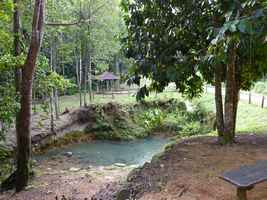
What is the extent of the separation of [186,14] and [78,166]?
825 cm

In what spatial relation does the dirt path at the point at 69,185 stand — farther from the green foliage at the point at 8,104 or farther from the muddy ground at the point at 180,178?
the green foliage at the point at 8,104

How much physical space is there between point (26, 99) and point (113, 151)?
9579 millimetres

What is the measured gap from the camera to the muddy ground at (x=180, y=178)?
230 inches

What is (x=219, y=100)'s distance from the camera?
9.07 meters

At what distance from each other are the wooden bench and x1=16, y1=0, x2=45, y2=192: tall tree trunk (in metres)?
6.08

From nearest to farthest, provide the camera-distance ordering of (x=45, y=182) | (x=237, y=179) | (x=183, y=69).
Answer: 1. (x=237, y=179)
2. (x=183, y=69)
3. (x=45, y=182)

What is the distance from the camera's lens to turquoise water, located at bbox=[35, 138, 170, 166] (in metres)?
16.0

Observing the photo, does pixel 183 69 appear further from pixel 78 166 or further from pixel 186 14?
pixel 78 166

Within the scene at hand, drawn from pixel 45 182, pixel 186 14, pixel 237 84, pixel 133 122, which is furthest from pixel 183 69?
pixel 133 122

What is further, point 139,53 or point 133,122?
point 133,122

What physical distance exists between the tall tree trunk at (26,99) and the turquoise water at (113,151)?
5.70m

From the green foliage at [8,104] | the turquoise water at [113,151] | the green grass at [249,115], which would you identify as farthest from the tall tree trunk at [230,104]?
the turquoise water at [113,151]

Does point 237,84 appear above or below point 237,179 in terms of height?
above

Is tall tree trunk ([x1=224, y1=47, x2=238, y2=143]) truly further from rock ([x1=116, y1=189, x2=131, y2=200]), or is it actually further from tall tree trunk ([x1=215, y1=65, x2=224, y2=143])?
rock ([x1=116, y1=189, x2=131, y2=200])
